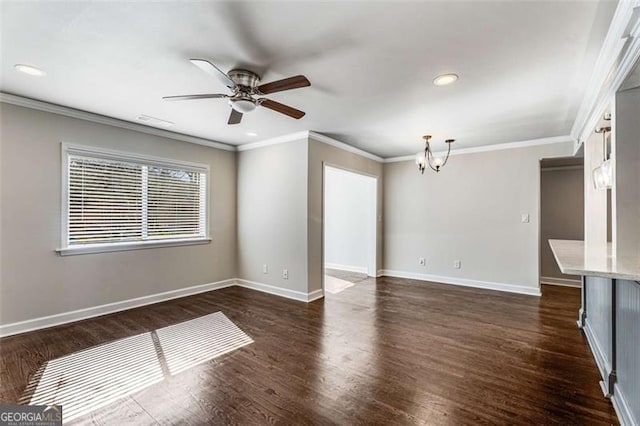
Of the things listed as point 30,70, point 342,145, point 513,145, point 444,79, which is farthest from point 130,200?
A: point 513,145

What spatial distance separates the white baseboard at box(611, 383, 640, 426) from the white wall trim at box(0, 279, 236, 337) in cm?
481

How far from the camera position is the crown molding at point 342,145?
4.40 m

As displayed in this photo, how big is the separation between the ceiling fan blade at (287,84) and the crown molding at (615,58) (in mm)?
1767

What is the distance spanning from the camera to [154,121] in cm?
389

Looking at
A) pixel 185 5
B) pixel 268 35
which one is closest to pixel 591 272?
pixel 268 35

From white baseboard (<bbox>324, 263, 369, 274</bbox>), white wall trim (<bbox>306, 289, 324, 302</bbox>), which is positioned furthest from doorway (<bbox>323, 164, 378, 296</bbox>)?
white wall trim (<bbox>306, 289, 324, 302</bbox>)

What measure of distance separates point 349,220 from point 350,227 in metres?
0.16

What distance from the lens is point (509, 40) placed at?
2012 mm

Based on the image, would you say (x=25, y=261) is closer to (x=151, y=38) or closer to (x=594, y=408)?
(x=151, y=38)

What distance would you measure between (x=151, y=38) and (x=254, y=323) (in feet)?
9.59

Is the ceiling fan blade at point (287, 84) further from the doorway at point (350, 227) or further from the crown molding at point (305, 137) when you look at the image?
the doorway at point (350, 227)

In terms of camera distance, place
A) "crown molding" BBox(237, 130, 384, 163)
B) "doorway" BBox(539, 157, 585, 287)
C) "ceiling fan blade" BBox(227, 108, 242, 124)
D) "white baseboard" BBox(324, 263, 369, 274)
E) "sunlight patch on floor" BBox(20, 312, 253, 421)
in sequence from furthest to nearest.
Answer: "white baseboard" BBox(324, 263, 369, 274) < "doorway" BBox(539, 157, 585, 287) < "crown molding" BBox(237, 130, 384, 163) < "ceiling fan blade" BBox(227, 108, 242, 124) < "sunlight patch on floor" BBox(20, 312, 253, 421)

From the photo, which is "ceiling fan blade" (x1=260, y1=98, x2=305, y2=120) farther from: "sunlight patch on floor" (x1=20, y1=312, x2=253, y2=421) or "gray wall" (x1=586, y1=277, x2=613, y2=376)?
"gray wall" (x1=586, y1=277, x2=613, y2=376)

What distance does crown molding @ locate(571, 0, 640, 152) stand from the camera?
63.5 inches
